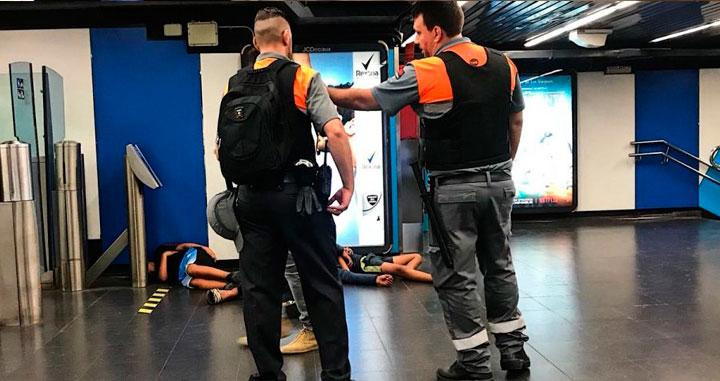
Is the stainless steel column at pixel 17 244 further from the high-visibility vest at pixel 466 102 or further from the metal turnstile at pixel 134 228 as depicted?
the high-visibility vest at pixel 466 102

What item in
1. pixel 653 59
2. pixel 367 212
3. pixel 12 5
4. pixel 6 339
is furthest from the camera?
pixel 653 59

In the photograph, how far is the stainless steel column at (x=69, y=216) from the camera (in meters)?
5.28

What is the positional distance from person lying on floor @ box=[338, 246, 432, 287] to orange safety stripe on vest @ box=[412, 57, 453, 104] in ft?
8.44

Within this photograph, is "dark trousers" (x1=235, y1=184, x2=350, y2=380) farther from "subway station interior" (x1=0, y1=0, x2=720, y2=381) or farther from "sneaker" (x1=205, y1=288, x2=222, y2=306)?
"sneaker" (x1=205, y1=288, x2=222, y2=306)

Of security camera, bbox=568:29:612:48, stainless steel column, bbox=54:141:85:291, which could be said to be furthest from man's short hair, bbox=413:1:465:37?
security camera, bbox=568:29:612:48

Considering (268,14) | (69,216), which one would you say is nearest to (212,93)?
(69,216)

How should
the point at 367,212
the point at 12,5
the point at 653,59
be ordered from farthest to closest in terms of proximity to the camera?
the point at 653,59, the point at 367,212, the point at 12,5

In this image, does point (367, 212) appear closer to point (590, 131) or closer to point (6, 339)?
point (6, 339)

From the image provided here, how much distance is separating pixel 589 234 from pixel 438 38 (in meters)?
5.80

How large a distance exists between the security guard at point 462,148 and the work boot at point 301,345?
787mm

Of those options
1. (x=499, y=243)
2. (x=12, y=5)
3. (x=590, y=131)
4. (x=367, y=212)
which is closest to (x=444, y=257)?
(x=499, y=243)

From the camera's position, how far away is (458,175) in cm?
276

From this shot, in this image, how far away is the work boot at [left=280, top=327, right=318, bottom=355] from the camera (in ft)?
10.8

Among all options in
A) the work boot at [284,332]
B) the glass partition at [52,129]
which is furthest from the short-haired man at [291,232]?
the glass partition at [52,129]
